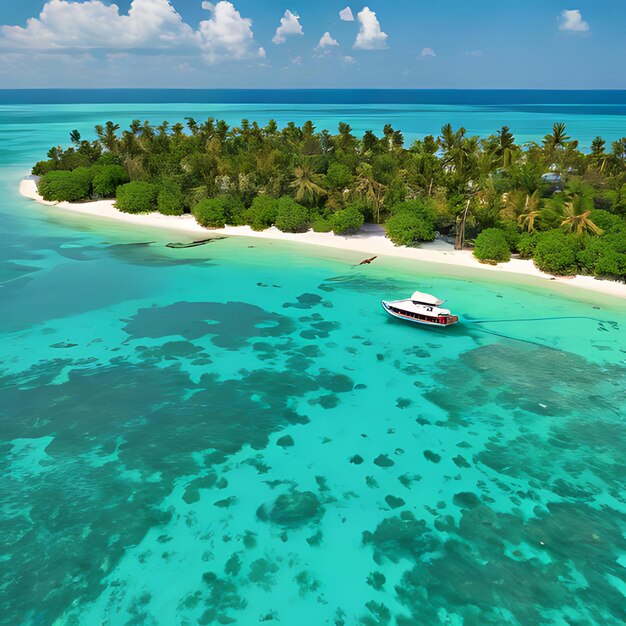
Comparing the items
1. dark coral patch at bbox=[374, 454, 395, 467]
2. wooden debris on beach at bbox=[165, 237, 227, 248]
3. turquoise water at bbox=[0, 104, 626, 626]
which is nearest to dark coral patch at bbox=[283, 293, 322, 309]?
turquoise water at bbox=[0, 104, 626, 626]

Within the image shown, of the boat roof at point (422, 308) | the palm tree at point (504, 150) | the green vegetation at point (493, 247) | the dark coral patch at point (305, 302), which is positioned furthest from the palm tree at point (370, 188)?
the boat roof at point (422, 308)

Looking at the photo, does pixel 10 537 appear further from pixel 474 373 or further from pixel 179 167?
pixel 179 167

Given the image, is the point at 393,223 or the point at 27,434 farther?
the point at 393,223

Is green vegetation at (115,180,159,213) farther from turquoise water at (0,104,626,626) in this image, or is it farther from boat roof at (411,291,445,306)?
boat roof at (411,291,445,306)

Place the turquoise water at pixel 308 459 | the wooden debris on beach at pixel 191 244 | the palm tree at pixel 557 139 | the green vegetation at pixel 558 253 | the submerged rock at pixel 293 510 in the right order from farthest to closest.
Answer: the palm tree at pixel 557 139 < the wooden debris on beach at pixel 191 244 < the green vegetation at pixel 558 253 < the submerged rock at pixel 293 510 < the turquoise water at pixel 308 459

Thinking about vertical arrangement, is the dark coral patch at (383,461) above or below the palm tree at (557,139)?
below

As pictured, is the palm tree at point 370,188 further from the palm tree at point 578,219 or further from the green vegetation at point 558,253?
the palm tree at point 578,219

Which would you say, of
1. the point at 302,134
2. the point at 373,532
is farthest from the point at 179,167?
the point at 373,532
